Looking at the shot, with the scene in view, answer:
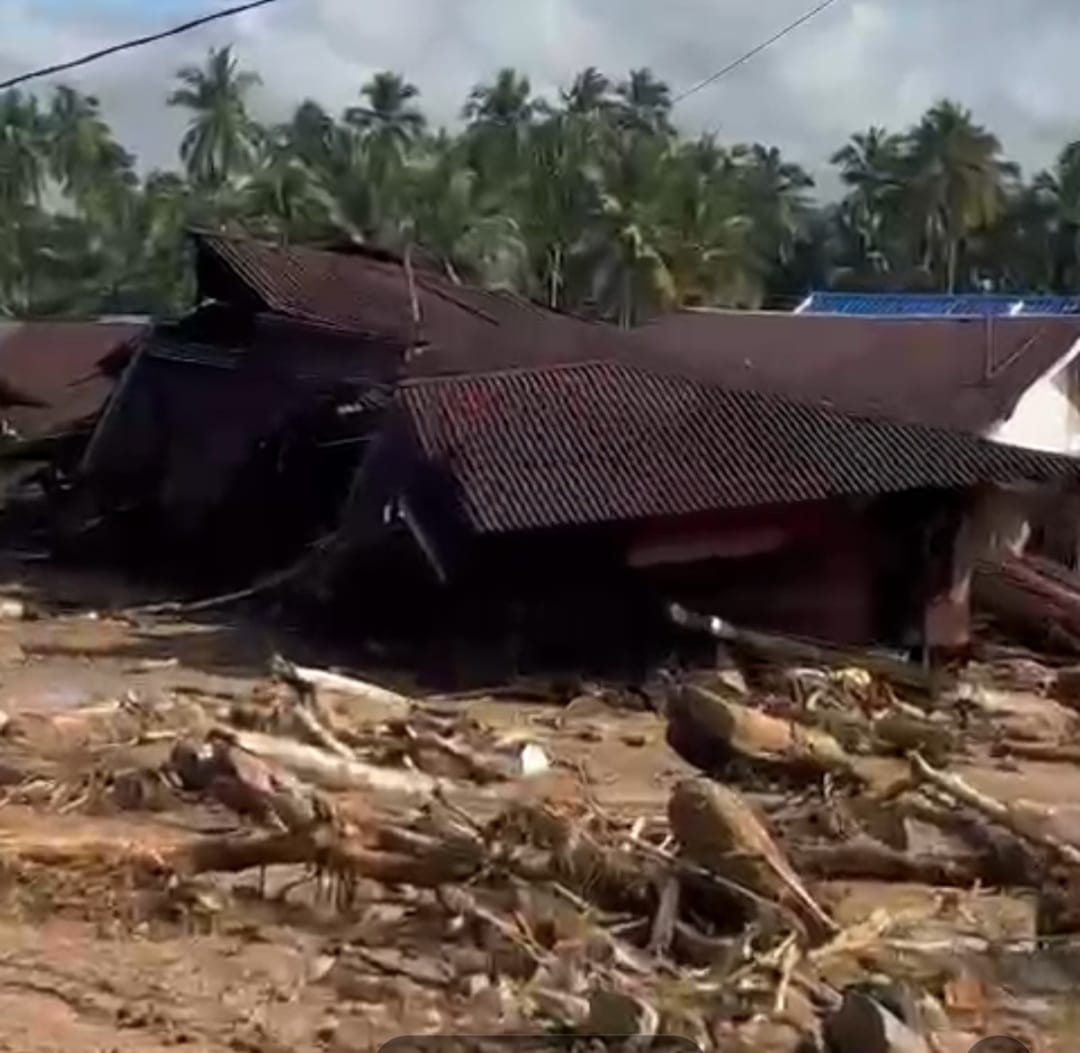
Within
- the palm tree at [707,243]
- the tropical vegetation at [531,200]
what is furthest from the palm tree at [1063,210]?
the palm tree at [707,243]

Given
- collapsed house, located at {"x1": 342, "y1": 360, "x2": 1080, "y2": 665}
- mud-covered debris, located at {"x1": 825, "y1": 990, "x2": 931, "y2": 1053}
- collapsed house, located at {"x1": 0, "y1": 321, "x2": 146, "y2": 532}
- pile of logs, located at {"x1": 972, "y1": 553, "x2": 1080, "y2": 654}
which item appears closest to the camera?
mud-covered debris, located at {"x1": 825, "y1": 990, "x2": 931, "y2": 1053}

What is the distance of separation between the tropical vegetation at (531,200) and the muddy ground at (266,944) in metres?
32.6

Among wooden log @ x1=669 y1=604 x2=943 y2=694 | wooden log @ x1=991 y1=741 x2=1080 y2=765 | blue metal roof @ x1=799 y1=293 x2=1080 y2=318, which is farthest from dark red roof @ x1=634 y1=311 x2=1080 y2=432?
wooden log @ x1=991 y1=741 x2=1080 y2=765

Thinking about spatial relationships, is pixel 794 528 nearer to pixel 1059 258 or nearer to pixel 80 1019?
pixel 80 1019

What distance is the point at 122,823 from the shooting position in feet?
34.0

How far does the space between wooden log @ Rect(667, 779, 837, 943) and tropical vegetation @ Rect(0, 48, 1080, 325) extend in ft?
116

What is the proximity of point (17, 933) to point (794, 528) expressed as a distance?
31.8 ft

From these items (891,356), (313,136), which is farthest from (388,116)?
(891,356)

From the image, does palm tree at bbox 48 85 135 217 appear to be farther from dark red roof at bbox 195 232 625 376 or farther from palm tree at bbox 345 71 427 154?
dark red roof at bbox 195 232 625 376

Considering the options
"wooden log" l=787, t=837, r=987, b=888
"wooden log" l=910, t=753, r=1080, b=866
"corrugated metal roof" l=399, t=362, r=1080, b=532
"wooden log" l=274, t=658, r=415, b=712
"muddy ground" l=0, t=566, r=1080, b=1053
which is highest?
"corrugated metal roof" l=399, t=362, r=1080, b=532

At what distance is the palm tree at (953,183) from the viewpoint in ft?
185

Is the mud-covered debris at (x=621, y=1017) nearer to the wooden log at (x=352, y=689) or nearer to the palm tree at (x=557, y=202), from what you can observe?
the wooden log at (x=352, y=689)

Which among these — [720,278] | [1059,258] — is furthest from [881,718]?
[1059,258]

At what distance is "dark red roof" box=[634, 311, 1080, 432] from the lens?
23172mm
